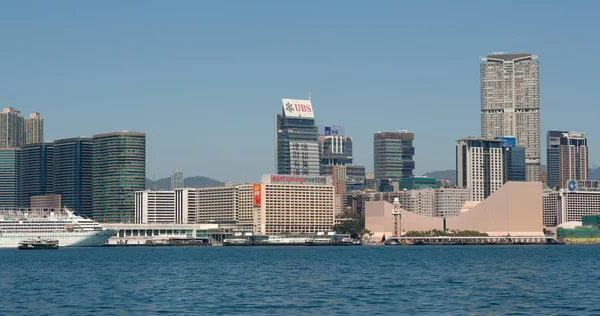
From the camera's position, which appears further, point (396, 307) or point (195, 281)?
point (195, 281)

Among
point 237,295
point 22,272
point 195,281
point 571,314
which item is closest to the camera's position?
point 571,314

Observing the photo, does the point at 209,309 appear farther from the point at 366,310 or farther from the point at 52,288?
the point at 52,288

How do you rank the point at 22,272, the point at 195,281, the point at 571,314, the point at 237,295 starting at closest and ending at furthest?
the point at 571,314, the point at 237,295, the point at 195,281, the point at 22,272

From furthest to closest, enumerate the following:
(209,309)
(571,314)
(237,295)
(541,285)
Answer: (541,285)
(237,295)
(209,309)
(571,314)

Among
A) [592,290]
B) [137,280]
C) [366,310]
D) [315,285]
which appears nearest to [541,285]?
[592,290]

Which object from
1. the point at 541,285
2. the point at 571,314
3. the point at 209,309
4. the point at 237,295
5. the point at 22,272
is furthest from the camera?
the point at 22,272

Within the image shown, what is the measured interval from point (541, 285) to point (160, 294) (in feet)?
101

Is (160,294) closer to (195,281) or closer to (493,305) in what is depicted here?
(195,281)

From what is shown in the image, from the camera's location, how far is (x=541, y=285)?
83.6 m

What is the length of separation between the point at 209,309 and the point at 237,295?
10265 mm

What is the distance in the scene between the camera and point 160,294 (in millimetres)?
77250

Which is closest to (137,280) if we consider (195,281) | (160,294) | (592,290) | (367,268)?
(195,281)

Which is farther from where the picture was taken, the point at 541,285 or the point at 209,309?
the point at 541,285

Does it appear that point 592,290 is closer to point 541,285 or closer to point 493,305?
point 541,285
